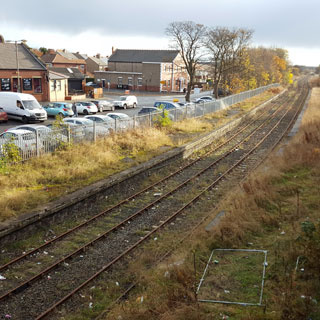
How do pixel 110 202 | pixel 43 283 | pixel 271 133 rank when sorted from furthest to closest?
pixel 271 133 → pixel 110 202 → pixel 43 283

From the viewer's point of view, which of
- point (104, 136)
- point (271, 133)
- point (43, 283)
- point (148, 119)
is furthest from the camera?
point (271, 133)

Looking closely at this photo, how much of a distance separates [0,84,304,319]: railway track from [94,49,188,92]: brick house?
1963 inches

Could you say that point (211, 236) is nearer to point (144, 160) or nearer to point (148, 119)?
point (144, 160)

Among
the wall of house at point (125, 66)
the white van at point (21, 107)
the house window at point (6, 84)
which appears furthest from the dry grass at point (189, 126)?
the wall of house at point (125, 66)

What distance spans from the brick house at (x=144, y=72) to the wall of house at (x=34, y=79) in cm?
2877

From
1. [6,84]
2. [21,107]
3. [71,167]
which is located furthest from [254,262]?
[6,84]

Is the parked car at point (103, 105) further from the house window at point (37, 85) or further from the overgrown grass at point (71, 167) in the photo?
the overgrown grass at point (71, 167)

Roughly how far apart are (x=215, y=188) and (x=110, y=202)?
444cm

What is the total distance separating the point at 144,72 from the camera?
2773 inches

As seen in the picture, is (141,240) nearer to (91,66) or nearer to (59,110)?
(59,110)

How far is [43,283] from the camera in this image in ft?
26.9

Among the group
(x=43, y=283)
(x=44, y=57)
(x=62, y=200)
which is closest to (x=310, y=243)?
(x=43, y=283)

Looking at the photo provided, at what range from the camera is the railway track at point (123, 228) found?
7684mm

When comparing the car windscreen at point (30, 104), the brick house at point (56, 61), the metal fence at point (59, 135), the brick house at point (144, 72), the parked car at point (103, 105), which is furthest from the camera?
the brick house at point (56, 61)
